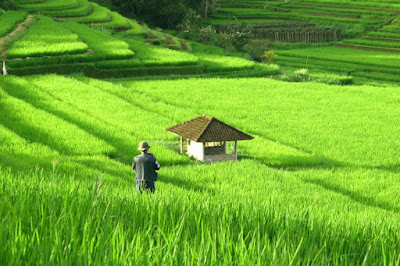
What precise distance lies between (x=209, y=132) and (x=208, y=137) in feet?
0.48

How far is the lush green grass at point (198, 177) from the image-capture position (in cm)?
254

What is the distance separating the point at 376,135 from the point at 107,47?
14.1 m

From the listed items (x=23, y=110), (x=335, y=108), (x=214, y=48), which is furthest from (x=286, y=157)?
(x=214, y=48)

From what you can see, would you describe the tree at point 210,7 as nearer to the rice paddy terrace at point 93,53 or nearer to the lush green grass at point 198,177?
the rice paddy terrace at point 93,53

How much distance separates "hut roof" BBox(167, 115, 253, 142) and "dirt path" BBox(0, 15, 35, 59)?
1257cm

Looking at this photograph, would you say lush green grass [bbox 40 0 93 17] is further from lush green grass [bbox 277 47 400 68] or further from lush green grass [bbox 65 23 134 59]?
lush green grass [bbox 277 47 400 68]

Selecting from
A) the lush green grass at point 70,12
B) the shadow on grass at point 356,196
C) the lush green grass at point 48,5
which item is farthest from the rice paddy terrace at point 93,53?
the shadow on grass at point 356,196

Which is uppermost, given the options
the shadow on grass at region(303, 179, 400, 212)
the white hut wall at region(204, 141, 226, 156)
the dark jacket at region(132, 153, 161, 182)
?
the dark jacket at region(132, 153, 161, 182)

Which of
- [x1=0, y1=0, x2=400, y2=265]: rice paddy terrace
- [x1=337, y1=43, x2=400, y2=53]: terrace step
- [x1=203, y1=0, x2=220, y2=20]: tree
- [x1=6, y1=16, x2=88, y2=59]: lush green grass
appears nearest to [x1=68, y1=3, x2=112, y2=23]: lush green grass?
[x1=0, y1=0, x2=400, y2=265]: rice paddy terrace

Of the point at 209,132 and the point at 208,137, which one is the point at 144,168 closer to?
the point at 208,137

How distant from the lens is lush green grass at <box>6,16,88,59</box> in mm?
23703

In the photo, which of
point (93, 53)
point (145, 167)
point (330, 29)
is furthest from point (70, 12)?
point (145, 167)

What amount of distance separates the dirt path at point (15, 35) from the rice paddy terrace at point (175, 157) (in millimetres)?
91

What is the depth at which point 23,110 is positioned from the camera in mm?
15289
